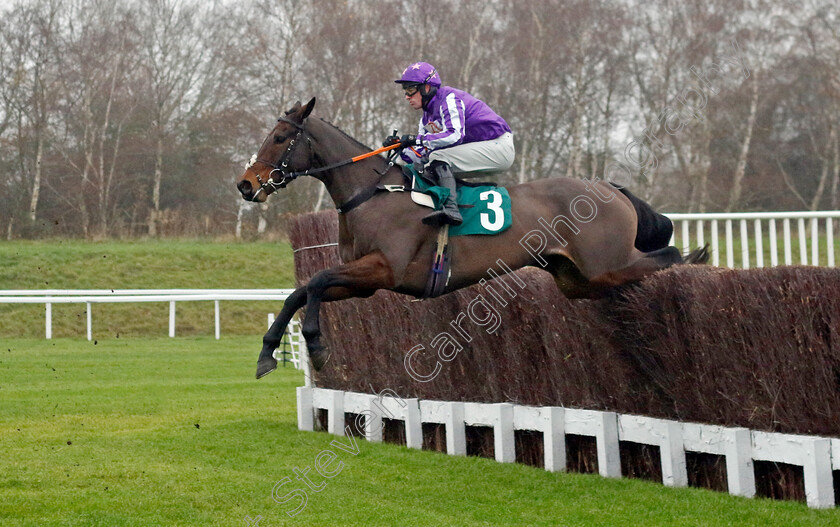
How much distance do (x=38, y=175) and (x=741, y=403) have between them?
1022 inches

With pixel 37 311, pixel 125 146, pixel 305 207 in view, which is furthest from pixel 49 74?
pixel 37 311

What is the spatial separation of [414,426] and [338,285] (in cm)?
238

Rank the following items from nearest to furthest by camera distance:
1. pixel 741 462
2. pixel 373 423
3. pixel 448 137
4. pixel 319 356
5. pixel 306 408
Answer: pixel 741 462 → pixel 319 356 → pixel 448 137 → pixel 373 423 → pixel 306 408

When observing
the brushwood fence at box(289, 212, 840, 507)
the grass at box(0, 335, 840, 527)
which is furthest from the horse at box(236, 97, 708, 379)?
the grass at box(0, 335, 840, 527)

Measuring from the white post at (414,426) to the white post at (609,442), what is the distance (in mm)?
1949

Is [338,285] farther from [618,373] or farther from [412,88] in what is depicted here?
[618,373]

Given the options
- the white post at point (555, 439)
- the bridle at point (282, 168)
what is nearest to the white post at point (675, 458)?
the white post at point (555, 439)

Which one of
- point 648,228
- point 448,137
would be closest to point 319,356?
point 448,137

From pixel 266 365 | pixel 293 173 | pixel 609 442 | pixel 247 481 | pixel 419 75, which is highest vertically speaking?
pixel 419 75

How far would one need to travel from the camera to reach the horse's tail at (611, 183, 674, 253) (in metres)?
6.99

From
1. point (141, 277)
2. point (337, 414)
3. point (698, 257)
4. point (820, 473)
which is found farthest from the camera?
point (141, 277)

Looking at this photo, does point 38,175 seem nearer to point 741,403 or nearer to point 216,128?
point 216,128

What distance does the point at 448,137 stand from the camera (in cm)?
622

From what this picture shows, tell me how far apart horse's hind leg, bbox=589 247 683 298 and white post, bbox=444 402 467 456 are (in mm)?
1588
